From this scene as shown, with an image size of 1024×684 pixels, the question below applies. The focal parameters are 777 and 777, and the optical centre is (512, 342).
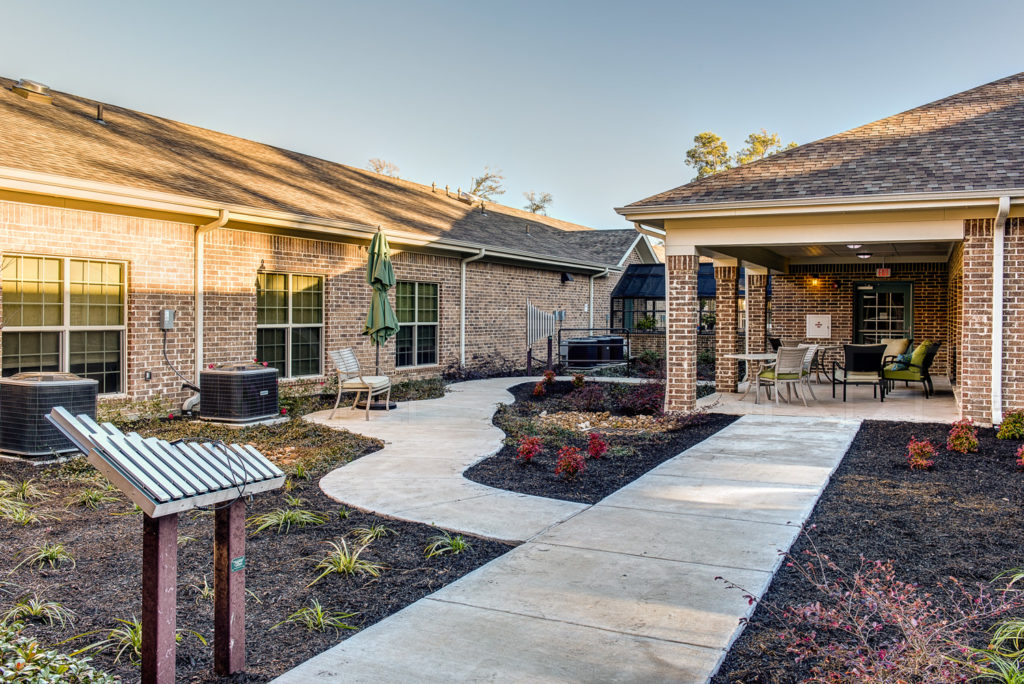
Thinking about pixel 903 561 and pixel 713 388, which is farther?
pixel 713 388

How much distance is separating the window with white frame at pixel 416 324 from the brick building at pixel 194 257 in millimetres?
36

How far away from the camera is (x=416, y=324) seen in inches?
632

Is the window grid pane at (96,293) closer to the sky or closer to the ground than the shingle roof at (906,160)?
closer to the ground

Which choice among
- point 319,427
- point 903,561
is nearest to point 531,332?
point 319,427

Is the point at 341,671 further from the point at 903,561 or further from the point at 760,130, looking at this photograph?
the point at 760,130

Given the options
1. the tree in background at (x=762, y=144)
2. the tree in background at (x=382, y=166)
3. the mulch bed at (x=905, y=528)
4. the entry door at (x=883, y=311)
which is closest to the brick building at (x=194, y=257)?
the entry door at (x=883, y=311)

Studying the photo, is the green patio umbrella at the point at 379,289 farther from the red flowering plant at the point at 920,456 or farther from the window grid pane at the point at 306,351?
the red flowering plant at the point at 920,456

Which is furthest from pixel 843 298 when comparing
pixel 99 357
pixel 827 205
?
pixel 99 357

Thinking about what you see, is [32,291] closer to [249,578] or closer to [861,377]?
[249,578]

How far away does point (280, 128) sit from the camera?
2712 centimetres

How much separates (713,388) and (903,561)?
10.8 meters

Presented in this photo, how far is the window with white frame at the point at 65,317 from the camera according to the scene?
916 centimetres

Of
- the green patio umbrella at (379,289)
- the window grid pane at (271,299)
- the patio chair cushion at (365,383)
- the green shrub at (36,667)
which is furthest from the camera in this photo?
the window grid pane at (271,299)

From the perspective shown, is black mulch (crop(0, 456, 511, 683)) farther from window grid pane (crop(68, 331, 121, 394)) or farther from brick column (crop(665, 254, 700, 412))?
brick column (crop(665, 254, 700, 412))
